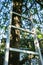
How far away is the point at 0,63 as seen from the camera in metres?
11.6

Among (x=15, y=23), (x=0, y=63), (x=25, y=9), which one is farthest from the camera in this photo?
(x=0, y=63)

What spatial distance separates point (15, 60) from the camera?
4578 millimetres

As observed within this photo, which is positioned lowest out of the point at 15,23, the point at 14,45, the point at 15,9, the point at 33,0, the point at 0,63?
the point at 0,63

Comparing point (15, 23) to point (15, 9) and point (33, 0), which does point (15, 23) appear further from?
point (33, 0)

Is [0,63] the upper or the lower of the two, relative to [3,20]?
lower

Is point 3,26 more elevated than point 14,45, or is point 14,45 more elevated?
point 3,26

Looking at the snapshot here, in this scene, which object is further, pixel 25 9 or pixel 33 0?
pixel 33 0

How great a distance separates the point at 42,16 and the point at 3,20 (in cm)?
159

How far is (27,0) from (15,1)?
162cm

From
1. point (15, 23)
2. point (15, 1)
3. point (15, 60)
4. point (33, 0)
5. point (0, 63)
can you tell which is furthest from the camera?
point (0, 63)

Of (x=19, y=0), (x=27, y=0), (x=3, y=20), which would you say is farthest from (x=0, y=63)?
(x=19, y=0)

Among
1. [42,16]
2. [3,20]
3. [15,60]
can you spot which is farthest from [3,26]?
[15,60]

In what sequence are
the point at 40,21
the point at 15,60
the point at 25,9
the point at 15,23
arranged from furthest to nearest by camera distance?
the point at 40,21, the point at 25,9, the point at 15,23, the point at 15,60

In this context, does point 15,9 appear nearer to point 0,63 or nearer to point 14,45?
Result: point 14,45
